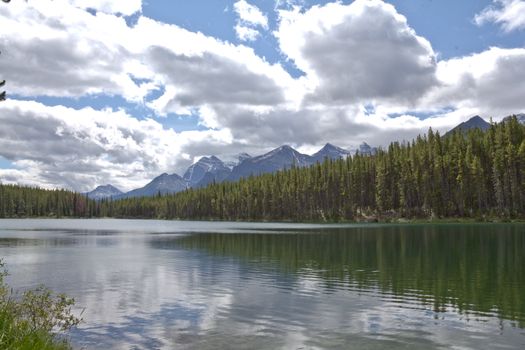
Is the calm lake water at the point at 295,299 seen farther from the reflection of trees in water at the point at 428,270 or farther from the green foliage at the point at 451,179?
the green foliage at the point at 451,179

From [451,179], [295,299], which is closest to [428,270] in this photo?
[295,299]

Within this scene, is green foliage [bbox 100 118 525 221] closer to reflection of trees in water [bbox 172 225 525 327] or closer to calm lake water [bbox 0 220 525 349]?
reflection of trees in water [bbox 172 225 525 327]

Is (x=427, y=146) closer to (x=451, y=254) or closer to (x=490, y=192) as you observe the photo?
(x=490, y=192)

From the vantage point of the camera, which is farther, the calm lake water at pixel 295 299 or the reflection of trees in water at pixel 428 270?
the reflection of trees in water at pixel 428 270

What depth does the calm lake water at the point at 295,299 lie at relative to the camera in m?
20.2

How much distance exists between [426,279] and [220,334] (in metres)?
20.8

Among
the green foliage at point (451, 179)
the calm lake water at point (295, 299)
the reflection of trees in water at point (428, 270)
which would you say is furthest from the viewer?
the green foliage at point (451, 179)

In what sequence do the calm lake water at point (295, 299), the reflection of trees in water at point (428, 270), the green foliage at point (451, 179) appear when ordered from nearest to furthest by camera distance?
the calm lake water at point (295, 299), the reflection of trees in water at point (428, 270), the green foliage at point (451, 179)

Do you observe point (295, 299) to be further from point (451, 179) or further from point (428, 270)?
point (451, 179)

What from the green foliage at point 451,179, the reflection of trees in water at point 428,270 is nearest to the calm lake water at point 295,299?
the reflection of trees in water at point 428,270

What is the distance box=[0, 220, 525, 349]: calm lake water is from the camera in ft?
66.4

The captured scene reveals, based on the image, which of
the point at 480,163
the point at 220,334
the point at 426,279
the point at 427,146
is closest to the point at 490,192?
the point at 480,163

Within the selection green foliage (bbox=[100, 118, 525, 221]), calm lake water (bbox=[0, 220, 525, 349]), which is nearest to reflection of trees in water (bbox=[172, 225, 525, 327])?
calm lake water (bbox=[0, 220, 525, 349])

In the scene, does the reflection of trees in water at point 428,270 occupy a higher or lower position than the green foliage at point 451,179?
lower
